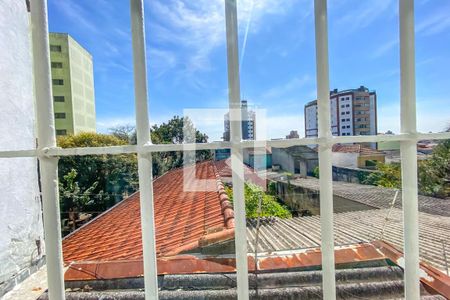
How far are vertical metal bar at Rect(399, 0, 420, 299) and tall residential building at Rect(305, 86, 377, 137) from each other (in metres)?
0.13

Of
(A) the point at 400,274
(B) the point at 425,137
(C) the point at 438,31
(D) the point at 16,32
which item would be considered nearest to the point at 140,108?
(D) the point at 16,32

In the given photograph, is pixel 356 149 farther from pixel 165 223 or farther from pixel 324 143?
pixel 165 223

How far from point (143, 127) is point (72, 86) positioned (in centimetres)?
52

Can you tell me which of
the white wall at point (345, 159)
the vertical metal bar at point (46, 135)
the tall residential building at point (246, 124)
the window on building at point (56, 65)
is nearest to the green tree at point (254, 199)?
the tall residential building at point (246, 124)

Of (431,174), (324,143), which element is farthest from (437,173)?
(324,143)

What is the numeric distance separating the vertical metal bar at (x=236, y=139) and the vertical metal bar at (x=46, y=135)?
545 millimetres

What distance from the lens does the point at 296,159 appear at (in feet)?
3.26

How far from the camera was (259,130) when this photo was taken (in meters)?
0.87

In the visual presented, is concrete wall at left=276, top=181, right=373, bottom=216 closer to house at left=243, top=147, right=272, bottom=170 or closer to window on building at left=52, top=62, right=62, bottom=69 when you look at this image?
house at left=243, top=147, right=272, bottom=170

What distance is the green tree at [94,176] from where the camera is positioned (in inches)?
37.0

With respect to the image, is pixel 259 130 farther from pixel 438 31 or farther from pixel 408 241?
pixel 438 31

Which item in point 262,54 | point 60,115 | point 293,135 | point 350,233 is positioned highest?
point 262,54

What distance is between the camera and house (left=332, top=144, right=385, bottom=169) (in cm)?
89

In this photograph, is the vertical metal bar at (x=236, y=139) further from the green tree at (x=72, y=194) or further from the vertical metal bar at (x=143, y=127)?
the green tree at (x=72, y=194)
